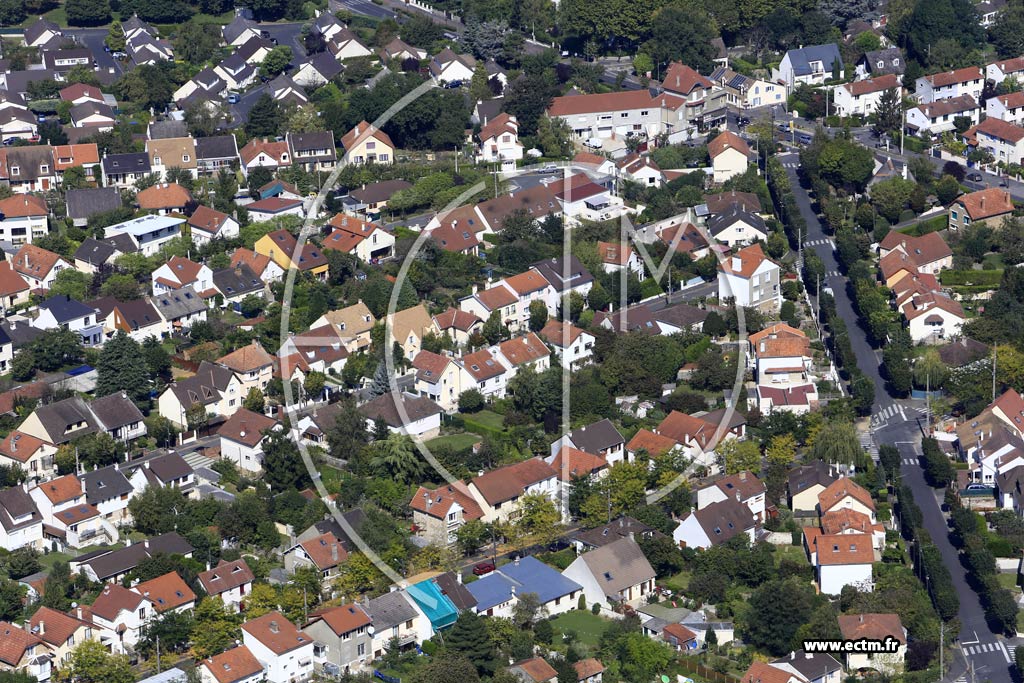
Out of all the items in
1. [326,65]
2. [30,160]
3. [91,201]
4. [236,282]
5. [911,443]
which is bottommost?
[911,443]

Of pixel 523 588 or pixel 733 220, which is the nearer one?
pixel 523 588

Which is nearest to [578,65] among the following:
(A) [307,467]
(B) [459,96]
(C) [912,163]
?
(B) [459,96]

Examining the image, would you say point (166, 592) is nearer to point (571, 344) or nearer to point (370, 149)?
point (571, 344)

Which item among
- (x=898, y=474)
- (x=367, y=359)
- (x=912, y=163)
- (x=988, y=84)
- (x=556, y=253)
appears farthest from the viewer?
(x=988, y=84)

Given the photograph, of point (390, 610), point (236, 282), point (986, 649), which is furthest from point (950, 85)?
point (390, 610)

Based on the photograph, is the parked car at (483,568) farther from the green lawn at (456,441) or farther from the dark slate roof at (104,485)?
the dark slate roof at (104,485)

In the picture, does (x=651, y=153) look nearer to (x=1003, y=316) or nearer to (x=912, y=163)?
(x=912, y=163)

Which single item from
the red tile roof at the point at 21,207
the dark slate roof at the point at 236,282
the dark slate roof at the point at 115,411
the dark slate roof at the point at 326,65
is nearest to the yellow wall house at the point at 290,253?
the dark slate roof at the point at 236,282
